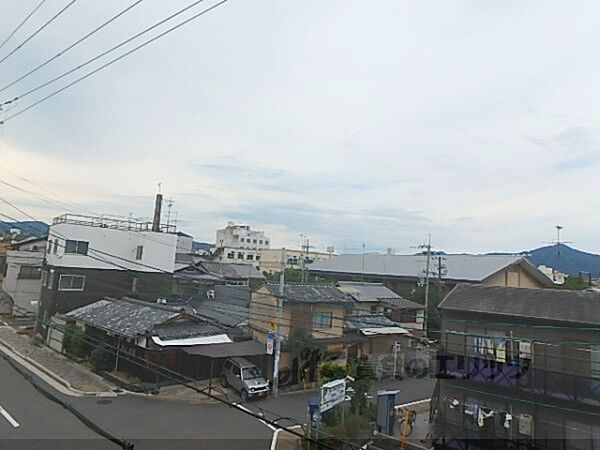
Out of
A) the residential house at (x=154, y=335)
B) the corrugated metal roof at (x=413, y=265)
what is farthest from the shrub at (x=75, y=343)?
the corrugated metal roof at (x=413, y=265)

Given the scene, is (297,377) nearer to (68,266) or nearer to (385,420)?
(385,420)

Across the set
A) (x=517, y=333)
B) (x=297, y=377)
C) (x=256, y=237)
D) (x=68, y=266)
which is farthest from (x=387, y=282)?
(x=256, y=237)

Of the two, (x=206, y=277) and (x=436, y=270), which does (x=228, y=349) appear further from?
(x=436, y=270)

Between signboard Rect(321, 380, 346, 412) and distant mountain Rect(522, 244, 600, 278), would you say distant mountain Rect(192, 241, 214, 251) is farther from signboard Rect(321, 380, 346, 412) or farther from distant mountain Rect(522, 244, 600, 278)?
signboard Rect(321, 380, 346, 412)

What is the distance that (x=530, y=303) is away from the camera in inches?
446

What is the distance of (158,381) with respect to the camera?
16656mm

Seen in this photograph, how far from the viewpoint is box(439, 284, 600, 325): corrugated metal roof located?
10383mm

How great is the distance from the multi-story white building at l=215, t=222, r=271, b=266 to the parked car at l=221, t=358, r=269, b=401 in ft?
161

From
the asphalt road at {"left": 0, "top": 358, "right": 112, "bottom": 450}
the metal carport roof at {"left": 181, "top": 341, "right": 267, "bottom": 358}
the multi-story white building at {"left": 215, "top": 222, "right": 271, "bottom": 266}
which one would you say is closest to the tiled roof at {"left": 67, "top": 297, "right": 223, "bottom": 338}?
the metal carport roof at {"left": 181, "top": 341, "right": 267, "bottom": 358}

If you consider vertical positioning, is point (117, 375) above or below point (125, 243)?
below

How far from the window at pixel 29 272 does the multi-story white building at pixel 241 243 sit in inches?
1394

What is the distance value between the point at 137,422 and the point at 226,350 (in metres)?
4.53

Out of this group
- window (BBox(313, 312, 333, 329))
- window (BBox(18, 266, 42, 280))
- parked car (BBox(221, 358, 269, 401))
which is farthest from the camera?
window (BBox(18, 266, 42, 280))

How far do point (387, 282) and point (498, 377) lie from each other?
2573 cm
